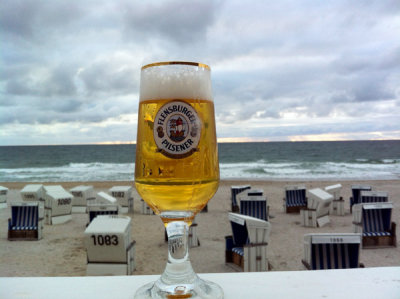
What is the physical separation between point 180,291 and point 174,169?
0.29 meters

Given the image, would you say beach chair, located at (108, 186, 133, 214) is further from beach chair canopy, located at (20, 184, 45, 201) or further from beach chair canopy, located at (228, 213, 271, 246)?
beach chair canopy, located at (228, 213, 271, 246)

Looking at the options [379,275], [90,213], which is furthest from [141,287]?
[90,213]

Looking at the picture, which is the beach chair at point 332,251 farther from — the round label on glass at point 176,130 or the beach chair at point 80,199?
the beach chair at point 80,199

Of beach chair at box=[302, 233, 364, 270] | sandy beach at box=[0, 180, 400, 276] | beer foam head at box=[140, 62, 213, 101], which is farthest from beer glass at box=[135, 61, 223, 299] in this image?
sandy beach at box=[0, 180, 400, 276]

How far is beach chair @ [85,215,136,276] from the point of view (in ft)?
18.1

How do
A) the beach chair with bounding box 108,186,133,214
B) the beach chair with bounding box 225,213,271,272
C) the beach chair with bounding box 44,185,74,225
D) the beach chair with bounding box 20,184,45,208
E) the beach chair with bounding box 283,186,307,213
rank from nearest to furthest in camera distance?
1. the beach chair with bounding box 225,213,271,272
2. the beach chair with bounding box 44,185,74,225
3. the beach chair with bounding box 20,184,45,208
4. the beach chair with bounding box 283,186,307,213
5. the beach chair with bounding box 108,186,133,214

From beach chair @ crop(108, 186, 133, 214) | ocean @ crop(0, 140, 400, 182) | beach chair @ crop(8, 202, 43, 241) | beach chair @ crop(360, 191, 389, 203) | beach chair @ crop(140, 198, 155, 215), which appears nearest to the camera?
beach chair @ crop(8, 202, 43, 241)

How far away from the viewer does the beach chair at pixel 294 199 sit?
12945 millimetres

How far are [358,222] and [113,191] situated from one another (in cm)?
856

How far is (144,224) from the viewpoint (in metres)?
11.2

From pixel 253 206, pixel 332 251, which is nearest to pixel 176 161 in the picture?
pixel 332 251

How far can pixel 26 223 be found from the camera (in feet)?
31.3

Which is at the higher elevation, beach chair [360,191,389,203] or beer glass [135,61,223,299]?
beer glass [135,61,223,299]

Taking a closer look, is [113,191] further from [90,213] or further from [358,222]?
[358,222]
